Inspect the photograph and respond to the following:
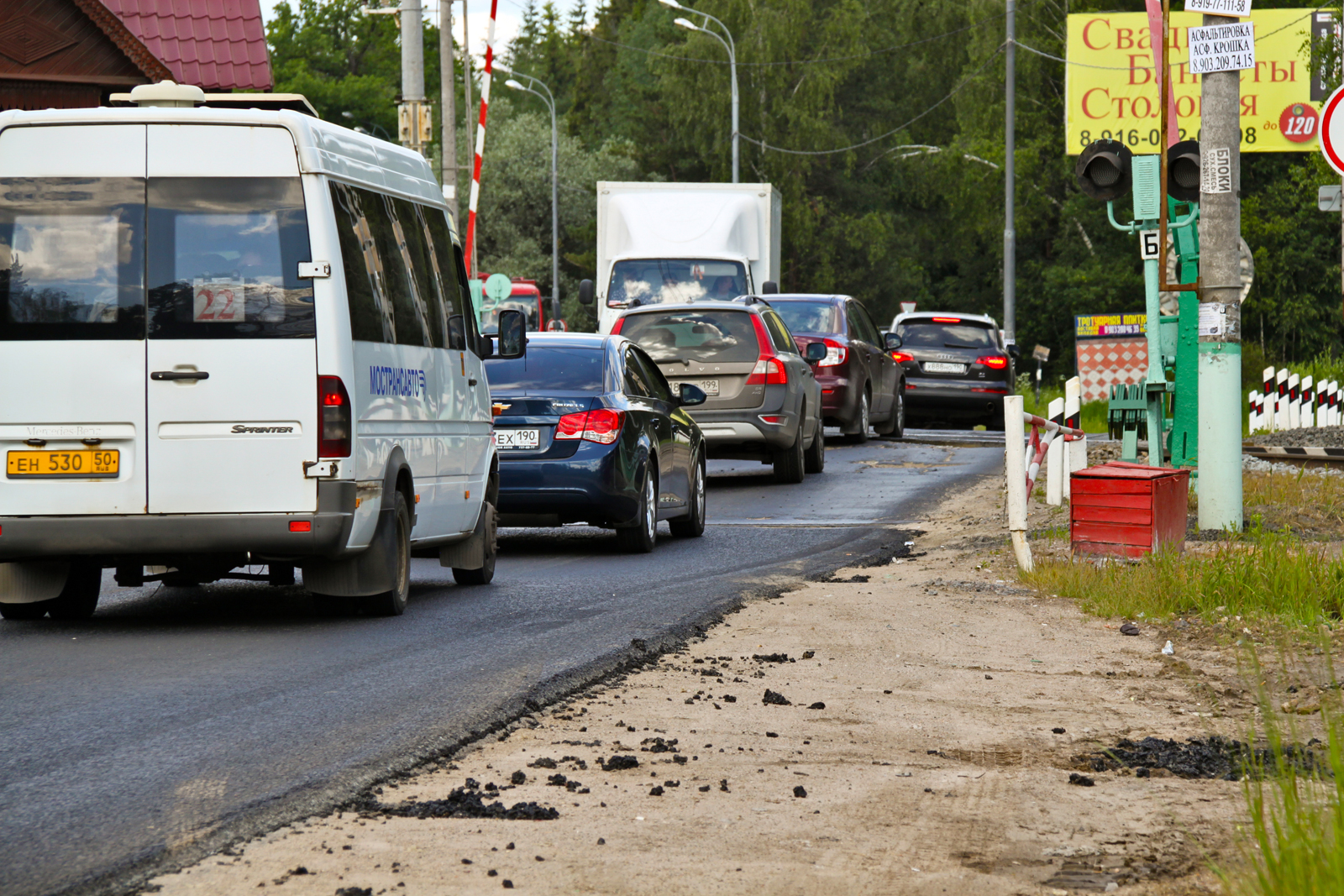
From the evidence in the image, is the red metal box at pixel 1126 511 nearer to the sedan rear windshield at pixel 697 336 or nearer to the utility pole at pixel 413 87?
the sedan rear windshield at pixel 697 336

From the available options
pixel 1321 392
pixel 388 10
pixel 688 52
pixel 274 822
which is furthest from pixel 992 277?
pixel 274 822

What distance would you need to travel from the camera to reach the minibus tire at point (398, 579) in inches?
378

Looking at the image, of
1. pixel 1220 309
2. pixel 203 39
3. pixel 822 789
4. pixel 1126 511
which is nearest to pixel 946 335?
pixel 203 39

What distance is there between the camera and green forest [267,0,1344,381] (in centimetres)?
5772

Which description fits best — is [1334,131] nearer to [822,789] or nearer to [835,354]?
[822,789]

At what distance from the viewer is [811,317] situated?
76.4ft

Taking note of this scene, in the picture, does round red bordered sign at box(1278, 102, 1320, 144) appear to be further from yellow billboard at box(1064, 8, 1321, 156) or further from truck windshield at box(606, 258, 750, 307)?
truck windshield at box(606, 258, 750, 307)

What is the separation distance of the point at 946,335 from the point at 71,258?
21147 millimetres

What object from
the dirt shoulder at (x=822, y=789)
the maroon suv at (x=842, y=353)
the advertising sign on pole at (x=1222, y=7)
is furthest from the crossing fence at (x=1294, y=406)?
the dirt shoulder at (x=822, y=789)

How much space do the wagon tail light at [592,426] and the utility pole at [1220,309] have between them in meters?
3.86

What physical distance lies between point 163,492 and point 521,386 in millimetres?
4599

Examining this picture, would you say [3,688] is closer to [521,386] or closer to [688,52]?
[521,386]

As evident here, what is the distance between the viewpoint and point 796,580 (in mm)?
11359

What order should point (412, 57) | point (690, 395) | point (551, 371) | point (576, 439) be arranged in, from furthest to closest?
point (412, 57), point (690, 395), point (551, 371), point (576, 439)
